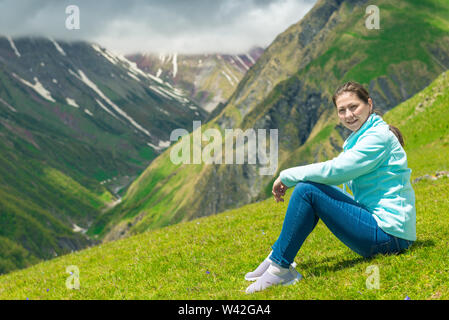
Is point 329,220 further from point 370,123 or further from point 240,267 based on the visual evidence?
point 240,267

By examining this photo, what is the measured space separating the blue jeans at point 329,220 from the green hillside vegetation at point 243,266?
502mm

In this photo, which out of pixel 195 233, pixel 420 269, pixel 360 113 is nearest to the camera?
pixel 420 269

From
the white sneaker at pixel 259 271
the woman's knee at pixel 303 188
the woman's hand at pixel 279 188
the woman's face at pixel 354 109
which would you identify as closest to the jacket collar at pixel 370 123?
the woman's face at pixel 354 109

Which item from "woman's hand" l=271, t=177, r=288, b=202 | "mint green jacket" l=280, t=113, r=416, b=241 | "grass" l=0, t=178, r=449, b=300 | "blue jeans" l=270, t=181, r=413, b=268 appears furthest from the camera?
"woman's hand" l=271, t=177, r=288, b=202

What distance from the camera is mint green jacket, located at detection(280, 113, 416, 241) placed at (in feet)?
27.5

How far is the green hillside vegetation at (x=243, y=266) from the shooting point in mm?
8258

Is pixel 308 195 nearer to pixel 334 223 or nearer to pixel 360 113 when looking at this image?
pixel 334 223

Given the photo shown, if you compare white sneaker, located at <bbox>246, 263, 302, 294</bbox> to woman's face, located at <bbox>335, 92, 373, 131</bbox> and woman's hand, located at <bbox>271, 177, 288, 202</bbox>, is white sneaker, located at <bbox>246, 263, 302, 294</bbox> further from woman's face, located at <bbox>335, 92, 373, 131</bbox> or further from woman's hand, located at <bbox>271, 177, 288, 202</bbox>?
woman's face, located at <bbox>335, 92, 373, 131</bbox>

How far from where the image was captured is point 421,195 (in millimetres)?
17156

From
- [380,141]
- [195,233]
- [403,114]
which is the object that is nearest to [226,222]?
[195,233]

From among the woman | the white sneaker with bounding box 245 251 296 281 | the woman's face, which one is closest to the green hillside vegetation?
the white sneaker with bounding box 245 251 296 281

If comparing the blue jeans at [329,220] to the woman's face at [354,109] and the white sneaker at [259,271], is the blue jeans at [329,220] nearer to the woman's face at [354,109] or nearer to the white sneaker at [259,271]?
the white sneaker at [259,271]

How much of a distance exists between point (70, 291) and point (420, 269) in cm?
894

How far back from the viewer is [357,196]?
30.0 ft
